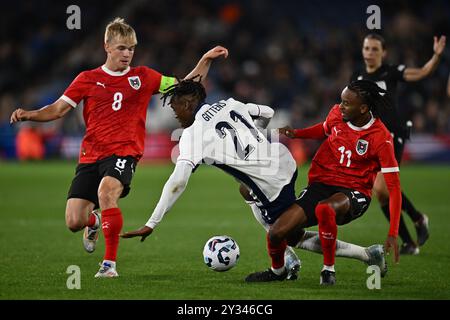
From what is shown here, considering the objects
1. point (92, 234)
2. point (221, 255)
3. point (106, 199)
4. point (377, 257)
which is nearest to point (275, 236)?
point (221, 255)

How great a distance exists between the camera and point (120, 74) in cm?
809

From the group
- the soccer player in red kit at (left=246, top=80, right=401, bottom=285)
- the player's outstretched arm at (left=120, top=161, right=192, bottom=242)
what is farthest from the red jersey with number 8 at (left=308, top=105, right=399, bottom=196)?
the player's outstretched arm at (left=120, top=161, right=192, bottom=242)

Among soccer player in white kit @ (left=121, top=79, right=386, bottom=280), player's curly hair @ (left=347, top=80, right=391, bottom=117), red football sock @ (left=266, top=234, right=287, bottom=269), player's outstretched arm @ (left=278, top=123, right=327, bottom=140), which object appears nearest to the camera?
soccer player in white kit @ (left=121, top=79, right=386, bottom=280)

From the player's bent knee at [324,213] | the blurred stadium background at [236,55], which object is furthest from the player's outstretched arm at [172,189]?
the blurred stadium background at [236,55]

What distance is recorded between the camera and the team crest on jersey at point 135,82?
26.5 ft

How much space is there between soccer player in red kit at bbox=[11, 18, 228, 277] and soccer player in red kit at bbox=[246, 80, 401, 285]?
4.61ft

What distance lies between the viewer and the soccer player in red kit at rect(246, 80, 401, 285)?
710 cm

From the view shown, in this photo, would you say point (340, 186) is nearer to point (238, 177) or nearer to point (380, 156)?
point (380, 156)

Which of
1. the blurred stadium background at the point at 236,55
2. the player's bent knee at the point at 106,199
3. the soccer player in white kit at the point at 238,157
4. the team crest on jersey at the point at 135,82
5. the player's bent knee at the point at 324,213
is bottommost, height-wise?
the player's bent knee at the point at 324,213

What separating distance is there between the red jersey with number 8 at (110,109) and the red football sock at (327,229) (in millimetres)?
1962

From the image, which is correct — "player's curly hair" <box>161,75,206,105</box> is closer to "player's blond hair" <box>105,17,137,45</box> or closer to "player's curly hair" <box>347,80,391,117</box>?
"player's blond hair" <box>105,17,137,45</box>

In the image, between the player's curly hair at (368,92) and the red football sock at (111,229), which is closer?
the player's curly hair at (368,92)

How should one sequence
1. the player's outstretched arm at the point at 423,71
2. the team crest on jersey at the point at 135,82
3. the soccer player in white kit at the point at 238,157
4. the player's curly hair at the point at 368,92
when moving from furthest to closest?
the player's outstretched arm at the point at 423,71 < the team crest on jersey at the point at 135,82 < the player's curly hair at the point at 368,92 < the soccer player in white kit at the point at 238,157

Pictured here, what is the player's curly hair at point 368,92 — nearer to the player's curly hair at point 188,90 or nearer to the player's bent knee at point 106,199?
the player's curly hair at point 188,90
